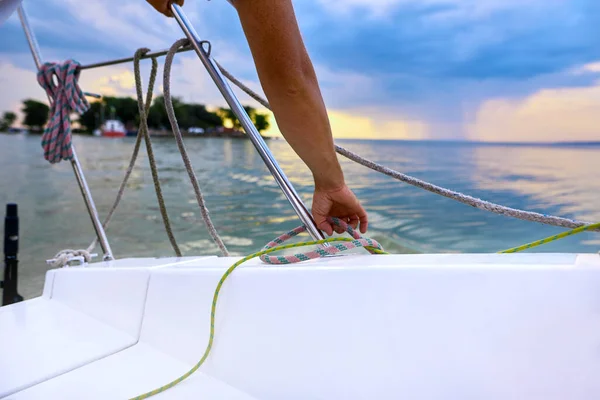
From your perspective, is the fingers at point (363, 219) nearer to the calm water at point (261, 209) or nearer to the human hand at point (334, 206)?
the human hand at point (334, 206)

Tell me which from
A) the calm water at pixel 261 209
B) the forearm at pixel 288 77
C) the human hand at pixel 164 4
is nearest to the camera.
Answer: the forearm at pixel 288 77

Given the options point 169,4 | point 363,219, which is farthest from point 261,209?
point 363,219

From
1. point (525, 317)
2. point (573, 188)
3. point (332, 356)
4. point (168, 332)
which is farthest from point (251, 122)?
point (573, 188)

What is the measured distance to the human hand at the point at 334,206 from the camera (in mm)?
855

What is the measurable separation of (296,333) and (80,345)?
48 centimetres

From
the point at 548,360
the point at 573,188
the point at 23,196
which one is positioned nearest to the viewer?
the point at 548,360

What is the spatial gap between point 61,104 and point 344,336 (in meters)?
1.46

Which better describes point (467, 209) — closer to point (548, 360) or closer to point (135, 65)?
point (135, 65)

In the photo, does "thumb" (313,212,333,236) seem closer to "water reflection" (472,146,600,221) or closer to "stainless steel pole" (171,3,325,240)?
"stainless steel pole" (171,3,325,240)

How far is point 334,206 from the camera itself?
88 centimetres

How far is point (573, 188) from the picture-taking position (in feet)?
29.5

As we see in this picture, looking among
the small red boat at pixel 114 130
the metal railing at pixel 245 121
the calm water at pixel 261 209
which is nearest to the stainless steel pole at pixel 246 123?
the metal railing at pixel 245 121

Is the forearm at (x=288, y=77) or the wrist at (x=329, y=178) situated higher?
the forearm at (x=288, y=77)

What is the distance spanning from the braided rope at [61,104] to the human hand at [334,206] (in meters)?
1.11
